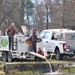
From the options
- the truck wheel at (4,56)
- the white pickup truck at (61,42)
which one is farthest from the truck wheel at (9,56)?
the white pickup truck at (61,42)

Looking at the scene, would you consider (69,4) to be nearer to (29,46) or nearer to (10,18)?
(10,18)

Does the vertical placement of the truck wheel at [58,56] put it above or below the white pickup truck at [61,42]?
below

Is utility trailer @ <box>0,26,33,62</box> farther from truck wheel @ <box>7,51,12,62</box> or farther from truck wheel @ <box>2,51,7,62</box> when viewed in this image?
truck wheel @ <box>2,51,7,62</box>

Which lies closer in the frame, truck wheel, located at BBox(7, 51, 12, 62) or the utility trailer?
the utility trailer

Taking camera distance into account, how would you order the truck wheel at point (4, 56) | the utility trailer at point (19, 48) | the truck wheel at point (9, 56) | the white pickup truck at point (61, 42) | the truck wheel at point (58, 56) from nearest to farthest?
the utility trailer at point (19, 48) < the truck wheel at point (9, 56) < the truck wheel at point (4, 56) < the white pickup truck at point (61, 42) < the truck wheel at point (58, 56)

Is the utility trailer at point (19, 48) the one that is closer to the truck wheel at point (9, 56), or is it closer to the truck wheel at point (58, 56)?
the truck wheel at point (9, 56)

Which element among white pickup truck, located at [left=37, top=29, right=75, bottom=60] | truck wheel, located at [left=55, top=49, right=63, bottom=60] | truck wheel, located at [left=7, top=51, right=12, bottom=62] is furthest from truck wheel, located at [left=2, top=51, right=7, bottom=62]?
truck wheel, located at [left=55, top=49, right=63, bottom=60]

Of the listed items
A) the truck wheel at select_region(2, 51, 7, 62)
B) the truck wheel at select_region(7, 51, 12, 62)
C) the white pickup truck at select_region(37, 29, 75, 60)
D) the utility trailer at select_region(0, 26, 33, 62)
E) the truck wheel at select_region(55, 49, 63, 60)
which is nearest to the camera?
the utility trailer at select_region(0, 26, 33, 62)

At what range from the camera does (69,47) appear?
21375mm

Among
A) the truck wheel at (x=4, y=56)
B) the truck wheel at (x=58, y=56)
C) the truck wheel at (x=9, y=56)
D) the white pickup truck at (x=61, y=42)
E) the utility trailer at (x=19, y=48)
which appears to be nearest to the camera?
the utility trailer at (x=19, y=48)

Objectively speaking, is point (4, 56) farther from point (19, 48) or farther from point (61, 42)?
point (61, 42)

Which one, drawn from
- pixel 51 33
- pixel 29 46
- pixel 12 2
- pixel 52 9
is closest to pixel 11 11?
pixel 12 2

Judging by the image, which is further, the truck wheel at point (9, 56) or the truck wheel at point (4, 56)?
the truck wheel at point (4, 56)

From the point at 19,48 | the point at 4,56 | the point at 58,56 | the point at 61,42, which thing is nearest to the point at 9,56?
the point at 4,56
